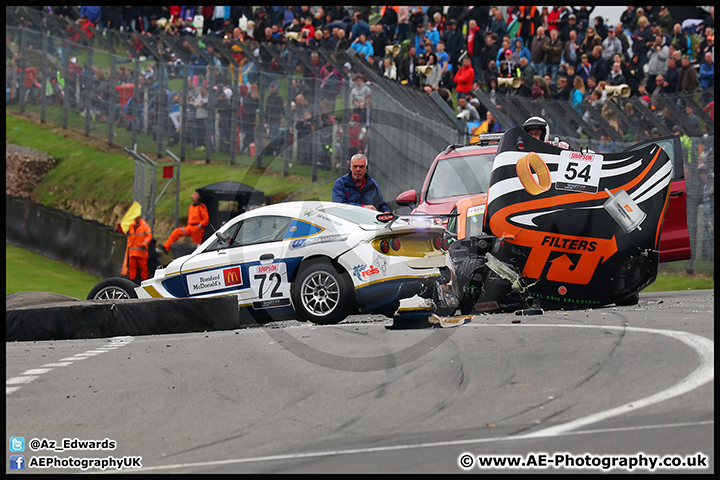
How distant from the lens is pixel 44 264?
21.1 metres

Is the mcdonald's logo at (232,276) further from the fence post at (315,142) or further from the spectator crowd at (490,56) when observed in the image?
the fence post at (315,142)

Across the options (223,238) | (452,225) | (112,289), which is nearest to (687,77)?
(452,225)

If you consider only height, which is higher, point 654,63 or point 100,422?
point 654,63

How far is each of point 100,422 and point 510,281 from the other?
196 inches

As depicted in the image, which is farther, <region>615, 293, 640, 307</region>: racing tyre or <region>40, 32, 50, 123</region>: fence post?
<region>40, 32, 50, 123</region>: fence post

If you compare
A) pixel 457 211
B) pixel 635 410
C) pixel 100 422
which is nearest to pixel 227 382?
pixel 100 422

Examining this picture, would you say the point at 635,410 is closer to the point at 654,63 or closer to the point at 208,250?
the point at 208,250

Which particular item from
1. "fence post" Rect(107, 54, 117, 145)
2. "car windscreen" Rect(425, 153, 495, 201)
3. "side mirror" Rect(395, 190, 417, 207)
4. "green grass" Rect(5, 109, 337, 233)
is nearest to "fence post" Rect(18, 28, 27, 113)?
"green grass" Rect(5, 109, 337, 233)

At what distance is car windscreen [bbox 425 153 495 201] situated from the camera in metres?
13.4

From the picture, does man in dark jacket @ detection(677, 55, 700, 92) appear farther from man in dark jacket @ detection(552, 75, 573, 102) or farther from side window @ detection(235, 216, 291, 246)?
side window @ detection(235, 216, 291, 246)

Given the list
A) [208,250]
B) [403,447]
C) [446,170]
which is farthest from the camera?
[446,170]

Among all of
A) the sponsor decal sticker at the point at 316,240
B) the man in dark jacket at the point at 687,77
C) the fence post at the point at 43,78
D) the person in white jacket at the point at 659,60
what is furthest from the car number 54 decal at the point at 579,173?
the fence post at the point at 43,78

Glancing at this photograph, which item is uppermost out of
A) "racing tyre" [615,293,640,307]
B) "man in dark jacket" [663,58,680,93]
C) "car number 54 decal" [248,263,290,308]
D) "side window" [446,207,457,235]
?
"man in dark jacket" [663,58,680,93]

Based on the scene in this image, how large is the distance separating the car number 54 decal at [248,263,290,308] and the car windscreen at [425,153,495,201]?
3594 mm
